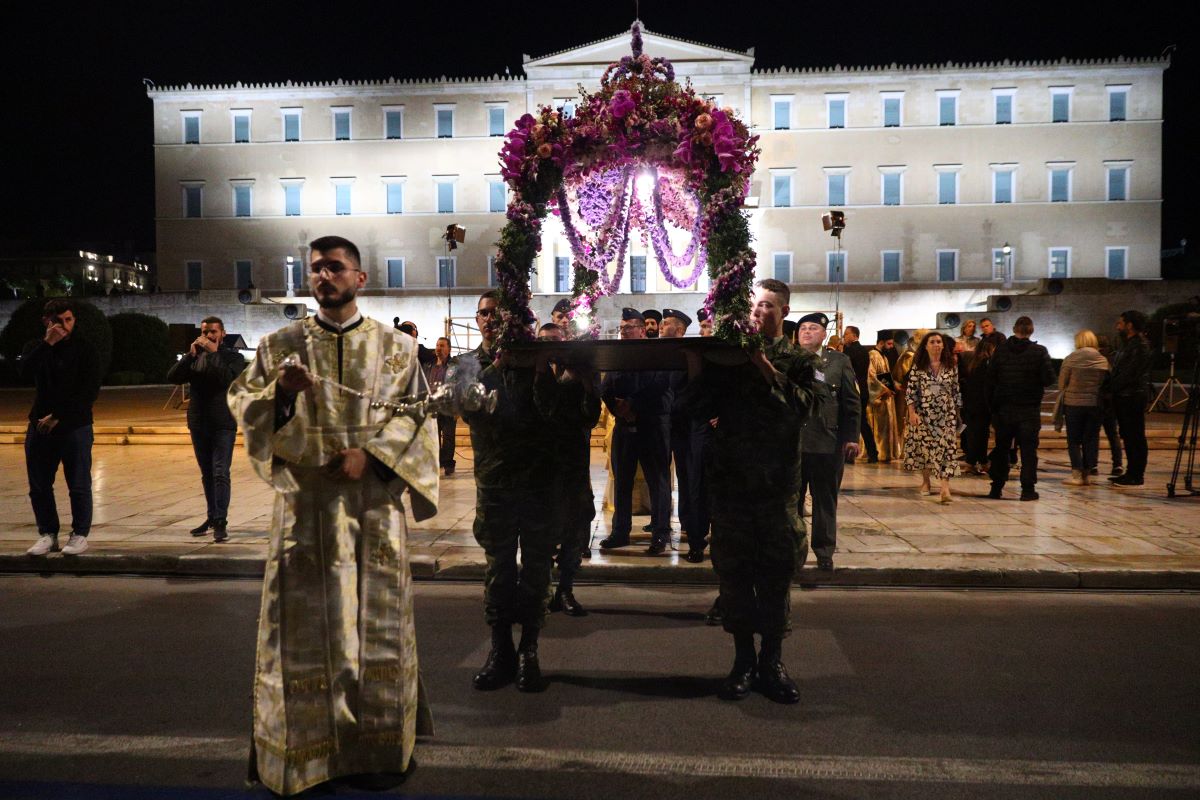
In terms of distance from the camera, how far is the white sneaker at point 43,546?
7.48 m

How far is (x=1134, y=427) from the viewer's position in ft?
37.0

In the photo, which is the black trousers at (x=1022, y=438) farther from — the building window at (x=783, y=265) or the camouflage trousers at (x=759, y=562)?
the building window at (x=783, y=265)

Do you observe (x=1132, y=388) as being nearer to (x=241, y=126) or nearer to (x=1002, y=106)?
(x=1002, y=106)

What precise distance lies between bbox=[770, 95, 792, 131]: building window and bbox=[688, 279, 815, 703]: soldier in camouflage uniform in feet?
153

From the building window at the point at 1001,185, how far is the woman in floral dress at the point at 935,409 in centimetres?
4258

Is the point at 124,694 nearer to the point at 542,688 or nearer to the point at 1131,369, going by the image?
the point at 542,688

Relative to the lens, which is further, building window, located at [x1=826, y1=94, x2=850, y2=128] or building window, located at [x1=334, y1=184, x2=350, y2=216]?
building window, located at [x1=334, y1=184, x2=350, y2=216]

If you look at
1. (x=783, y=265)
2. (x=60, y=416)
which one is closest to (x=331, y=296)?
(x=60, y=416)

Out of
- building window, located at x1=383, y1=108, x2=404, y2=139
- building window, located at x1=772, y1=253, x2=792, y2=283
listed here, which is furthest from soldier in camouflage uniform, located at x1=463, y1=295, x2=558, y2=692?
building window, located at x1=383, y1=108, x2=404, y2=139

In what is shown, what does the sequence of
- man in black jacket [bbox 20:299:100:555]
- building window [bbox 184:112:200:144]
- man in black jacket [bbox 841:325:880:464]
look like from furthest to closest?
building window [bbox 184:112:200:144] < man in black jacket [bbox 841:325:880:464] < man in black jacket [bbox 20:299:100:555]

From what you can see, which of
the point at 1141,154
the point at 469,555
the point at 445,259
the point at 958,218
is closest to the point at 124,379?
the point at 445,259

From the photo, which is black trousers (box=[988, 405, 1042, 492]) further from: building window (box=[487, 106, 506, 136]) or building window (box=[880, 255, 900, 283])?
building window (box=[487, 106, 506, 136])

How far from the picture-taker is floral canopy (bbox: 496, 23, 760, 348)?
16.2 ft

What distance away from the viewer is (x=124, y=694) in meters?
4.60
